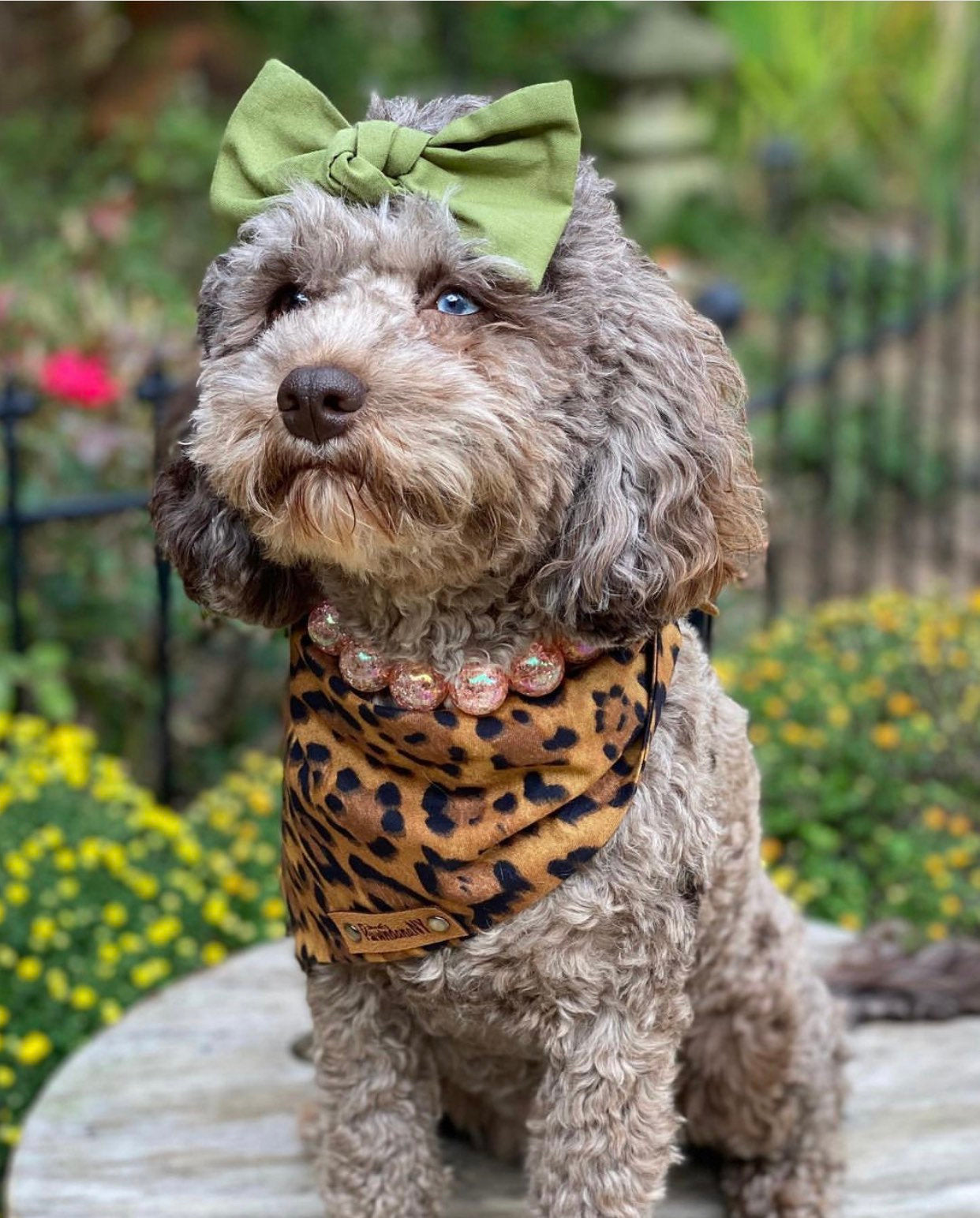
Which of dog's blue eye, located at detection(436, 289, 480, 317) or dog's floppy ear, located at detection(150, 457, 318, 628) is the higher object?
dog's blue eye, located at detection(436, 289, 480, 317)

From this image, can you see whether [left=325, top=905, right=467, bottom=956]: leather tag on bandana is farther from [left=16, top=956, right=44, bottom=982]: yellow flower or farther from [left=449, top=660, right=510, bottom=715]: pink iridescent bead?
[left=16, top=956, right=44, bottom=982]: yellow flower

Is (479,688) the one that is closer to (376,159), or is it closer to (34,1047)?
(376,159)

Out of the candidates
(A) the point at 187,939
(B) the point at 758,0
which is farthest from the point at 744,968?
(B) the point at 758,0

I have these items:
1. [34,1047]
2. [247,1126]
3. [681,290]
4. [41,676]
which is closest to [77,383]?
[41,676]

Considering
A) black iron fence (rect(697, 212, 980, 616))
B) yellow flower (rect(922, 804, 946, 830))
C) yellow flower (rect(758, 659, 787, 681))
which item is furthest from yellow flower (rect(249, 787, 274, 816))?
black iron fence (rect(697, 212, 980, 616))

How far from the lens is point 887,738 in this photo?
3.95 meters

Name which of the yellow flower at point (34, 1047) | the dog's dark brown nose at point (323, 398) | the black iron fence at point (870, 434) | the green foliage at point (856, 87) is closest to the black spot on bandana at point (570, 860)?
the dog's dark brown nose at point (323, 398)

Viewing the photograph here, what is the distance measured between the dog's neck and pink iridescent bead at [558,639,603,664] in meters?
0.03

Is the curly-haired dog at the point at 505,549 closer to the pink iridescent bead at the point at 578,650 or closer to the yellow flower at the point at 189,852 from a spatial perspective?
the pink iridescent bead at the point at 578,650

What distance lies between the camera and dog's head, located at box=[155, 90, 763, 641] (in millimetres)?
1691

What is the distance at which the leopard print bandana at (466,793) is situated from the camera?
1894mm

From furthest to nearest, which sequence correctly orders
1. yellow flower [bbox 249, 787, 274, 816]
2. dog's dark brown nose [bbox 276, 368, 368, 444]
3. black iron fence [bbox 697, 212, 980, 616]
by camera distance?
black iron fence [bbox 697, 212, 980, 616], yellow flower [bbox 249, 787, 274, 816], dog's dark brown nose [bbox 276, 368, 368, 444]

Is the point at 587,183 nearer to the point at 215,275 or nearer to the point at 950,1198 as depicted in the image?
the point at 215,275

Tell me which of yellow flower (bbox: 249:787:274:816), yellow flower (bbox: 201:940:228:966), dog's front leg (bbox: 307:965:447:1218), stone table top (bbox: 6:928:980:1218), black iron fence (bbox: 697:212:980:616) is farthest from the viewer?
black iron fence (bbox: 697:212:980:616)
